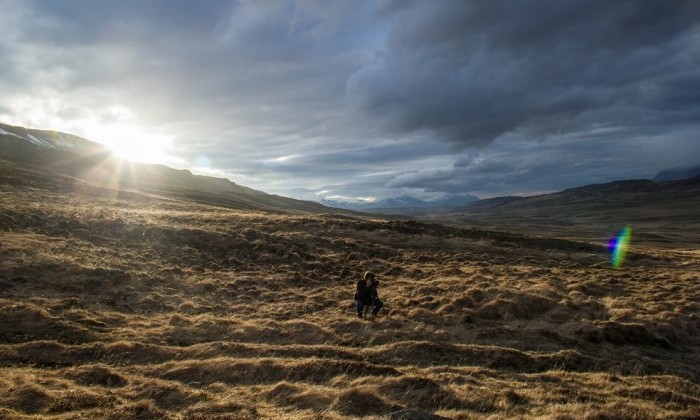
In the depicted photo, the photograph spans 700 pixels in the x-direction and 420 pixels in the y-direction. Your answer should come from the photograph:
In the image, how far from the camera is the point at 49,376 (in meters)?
11.9

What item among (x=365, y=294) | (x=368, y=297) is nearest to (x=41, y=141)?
(x=365, y=294)

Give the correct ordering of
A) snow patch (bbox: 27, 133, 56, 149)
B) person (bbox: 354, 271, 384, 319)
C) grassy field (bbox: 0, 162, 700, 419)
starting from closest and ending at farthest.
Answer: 1. grassy field (bbox: 0, 162, 700, 419)
2. person (bbox: 354, 271, 384, 319)
3. snow patch (bbox: 27, 133, 56, 149)

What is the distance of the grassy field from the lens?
37.0 feet

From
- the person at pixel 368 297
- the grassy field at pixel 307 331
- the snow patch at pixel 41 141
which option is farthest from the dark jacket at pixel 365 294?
the snow patch at pixel 41 141

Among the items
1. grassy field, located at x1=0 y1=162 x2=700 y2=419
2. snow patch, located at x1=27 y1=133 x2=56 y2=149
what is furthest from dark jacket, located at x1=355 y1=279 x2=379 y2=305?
snow patch, located at x1=27 y1=133 x2=56 y2=149

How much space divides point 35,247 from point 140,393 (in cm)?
1923

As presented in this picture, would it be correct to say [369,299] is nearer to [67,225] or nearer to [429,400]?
[429,400]

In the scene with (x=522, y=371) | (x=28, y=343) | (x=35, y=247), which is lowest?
(x=522, y=371)

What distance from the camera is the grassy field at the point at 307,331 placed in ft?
37.0

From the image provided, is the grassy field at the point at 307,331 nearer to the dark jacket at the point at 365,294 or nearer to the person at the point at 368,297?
the person at the point at 368,297

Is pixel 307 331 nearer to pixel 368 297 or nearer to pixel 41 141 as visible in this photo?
pixel 368 297

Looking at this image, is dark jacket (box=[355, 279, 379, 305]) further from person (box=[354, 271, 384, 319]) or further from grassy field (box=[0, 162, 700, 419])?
grassy field (box=[0, 162, 700, 419])

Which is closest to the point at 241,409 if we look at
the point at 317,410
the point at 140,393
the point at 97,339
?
the point at 317,410

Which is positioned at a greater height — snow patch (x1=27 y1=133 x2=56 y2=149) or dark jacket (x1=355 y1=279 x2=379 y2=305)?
snow patch (x1=27 y1=133 x2=56 y2=149)
